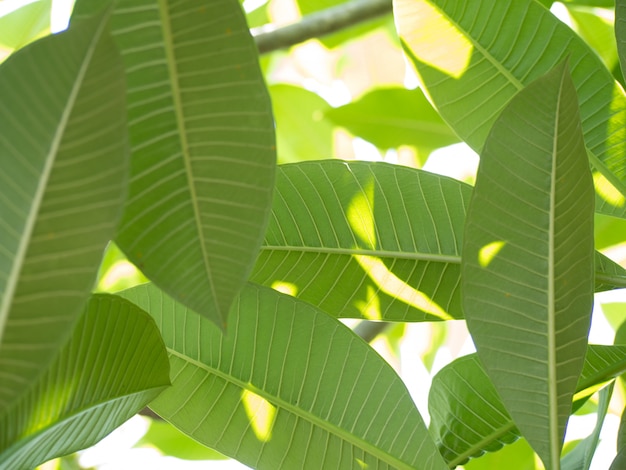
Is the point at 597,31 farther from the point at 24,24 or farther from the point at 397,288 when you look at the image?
the point at 24,24

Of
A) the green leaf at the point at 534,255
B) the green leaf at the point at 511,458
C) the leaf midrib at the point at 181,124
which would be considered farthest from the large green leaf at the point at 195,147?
the green leaf at the point at 511,458

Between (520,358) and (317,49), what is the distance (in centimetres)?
165

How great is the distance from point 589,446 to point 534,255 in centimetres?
31

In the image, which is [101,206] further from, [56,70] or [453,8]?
[453,8]

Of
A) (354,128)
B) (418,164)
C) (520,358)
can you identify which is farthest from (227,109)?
(418,164)

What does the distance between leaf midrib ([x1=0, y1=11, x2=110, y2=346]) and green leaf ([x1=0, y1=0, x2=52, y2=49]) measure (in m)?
0.96

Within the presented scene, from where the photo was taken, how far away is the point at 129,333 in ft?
1.40

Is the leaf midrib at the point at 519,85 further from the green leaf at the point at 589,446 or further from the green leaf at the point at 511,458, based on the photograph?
the green leaf at the point at 511,458

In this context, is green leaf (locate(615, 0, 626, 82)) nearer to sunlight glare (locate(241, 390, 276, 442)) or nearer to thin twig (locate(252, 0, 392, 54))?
sunlight glare (locate(241, 390, 276, 442))

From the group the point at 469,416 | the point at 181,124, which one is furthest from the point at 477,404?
the point at 181,124

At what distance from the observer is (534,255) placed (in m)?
0.44

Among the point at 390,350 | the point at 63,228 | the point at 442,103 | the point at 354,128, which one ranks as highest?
the point at 354,128

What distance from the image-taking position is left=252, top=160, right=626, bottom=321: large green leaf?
570 mm

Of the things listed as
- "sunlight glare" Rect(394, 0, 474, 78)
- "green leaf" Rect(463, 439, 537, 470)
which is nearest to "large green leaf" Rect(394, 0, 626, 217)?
"sunlight glare" Rect(394, 0, 474, 78)
